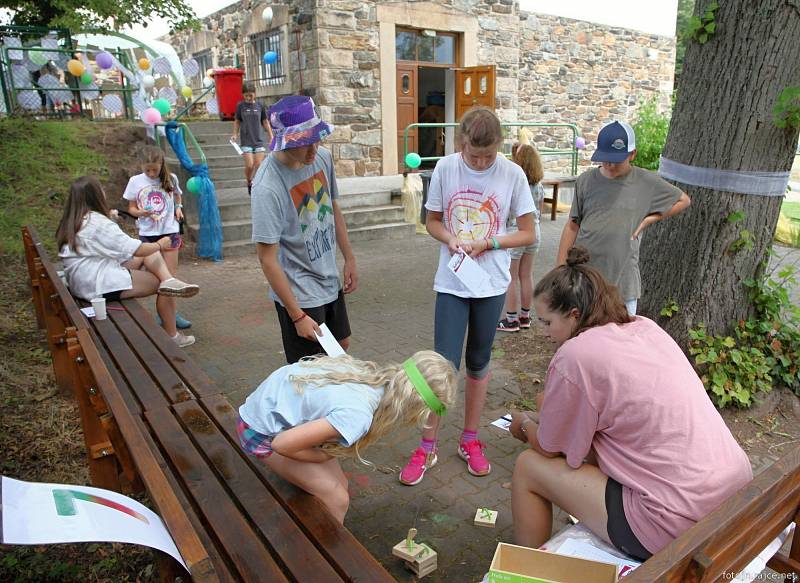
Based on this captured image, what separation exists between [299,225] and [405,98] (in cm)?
990

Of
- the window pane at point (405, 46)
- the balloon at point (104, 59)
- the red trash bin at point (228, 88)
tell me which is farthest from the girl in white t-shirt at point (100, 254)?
the window pane at point (405, 46)

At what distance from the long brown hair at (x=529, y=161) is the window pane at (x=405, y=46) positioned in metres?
7.35

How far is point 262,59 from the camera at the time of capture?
11.8 meters

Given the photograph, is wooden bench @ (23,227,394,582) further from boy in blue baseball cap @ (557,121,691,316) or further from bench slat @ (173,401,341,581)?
boy in blue baseball cap @ (557,121,691,316)

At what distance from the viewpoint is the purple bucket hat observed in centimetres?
250

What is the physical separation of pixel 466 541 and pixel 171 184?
3.94 meters

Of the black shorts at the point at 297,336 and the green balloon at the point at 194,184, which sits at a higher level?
the green balloon at the point at 194,184

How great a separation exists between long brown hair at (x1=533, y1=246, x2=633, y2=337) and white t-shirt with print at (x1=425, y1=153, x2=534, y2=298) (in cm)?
80

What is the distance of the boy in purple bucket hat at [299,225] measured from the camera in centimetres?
256

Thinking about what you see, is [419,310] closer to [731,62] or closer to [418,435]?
[418,435]

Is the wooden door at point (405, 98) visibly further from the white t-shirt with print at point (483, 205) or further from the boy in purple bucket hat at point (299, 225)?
the boy in purple bucket hat at point (299, 225)

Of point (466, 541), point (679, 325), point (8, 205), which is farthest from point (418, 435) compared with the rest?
point (8, 205)

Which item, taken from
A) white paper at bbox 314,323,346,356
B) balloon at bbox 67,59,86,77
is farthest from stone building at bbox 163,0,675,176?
white paper at bbox 314,323,346,356

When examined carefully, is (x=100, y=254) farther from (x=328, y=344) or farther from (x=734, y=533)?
(x=734, y=533)
